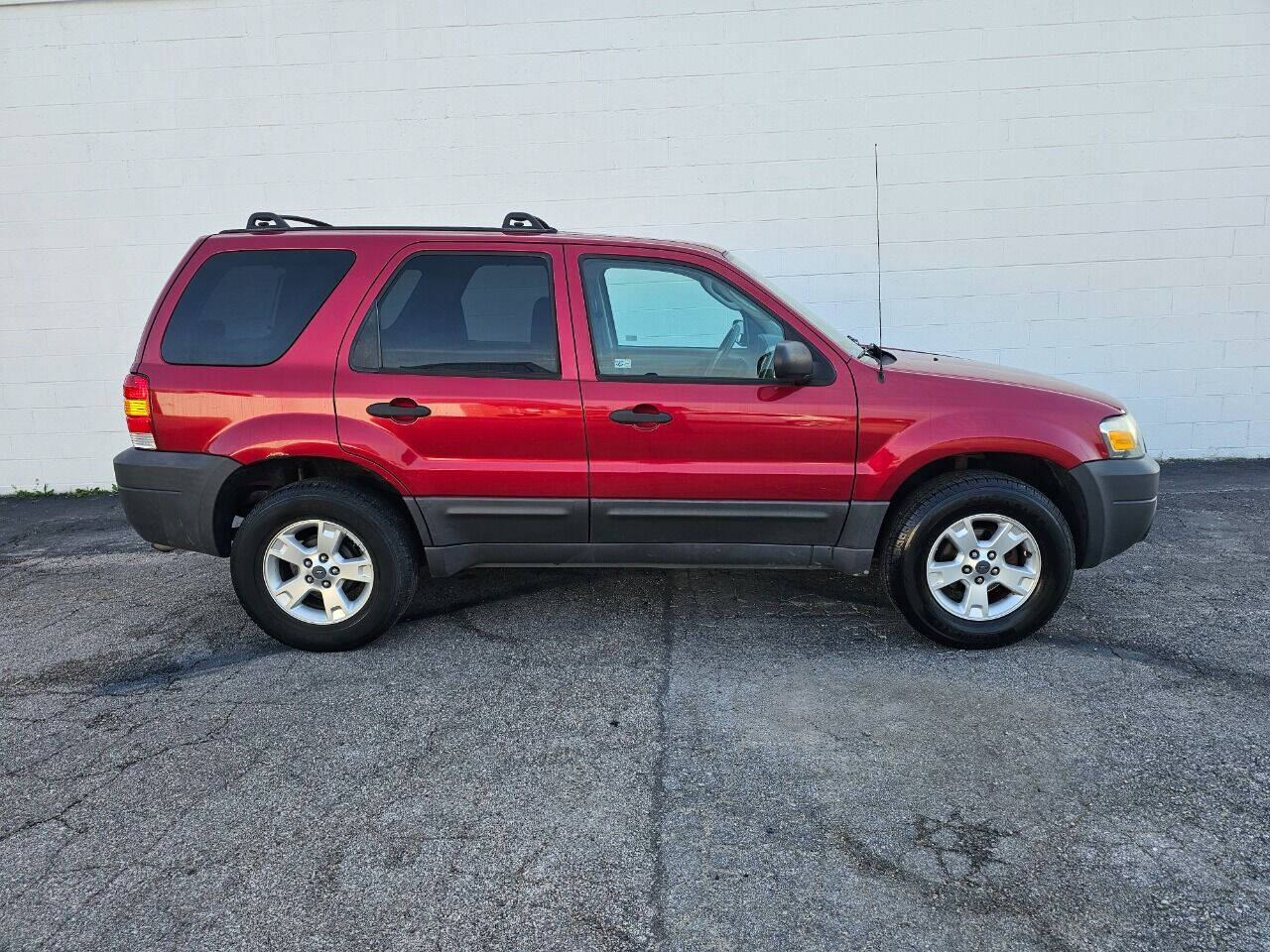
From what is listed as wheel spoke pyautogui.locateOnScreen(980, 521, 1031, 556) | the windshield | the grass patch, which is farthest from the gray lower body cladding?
the grass patch

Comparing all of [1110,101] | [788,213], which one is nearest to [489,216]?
[788,213]

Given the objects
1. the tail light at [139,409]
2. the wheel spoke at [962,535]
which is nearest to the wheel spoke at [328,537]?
the tail light at [139,409]

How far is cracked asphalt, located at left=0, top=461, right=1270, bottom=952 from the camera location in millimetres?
2564

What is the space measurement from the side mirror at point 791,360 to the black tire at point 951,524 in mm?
789

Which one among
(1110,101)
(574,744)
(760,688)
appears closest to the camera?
(574,744)

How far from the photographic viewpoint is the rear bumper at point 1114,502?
427cm

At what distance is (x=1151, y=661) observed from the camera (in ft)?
13.6

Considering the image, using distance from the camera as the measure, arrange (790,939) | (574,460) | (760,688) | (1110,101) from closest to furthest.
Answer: (790,939) < (760,688) < (574,460) < (1110,101)

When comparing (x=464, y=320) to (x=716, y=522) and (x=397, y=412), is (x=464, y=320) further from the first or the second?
(x=716, y=522)

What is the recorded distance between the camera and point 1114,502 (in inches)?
169

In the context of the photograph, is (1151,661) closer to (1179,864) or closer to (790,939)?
(1179,864)

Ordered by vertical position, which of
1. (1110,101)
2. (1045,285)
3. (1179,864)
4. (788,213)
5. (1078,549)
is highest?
(1110,101)

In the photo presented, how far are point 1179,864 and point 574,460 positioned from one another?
8.65 feet

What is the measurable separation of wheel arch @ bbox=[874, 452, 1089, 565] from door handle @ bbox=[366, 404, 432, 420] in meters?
2.10
